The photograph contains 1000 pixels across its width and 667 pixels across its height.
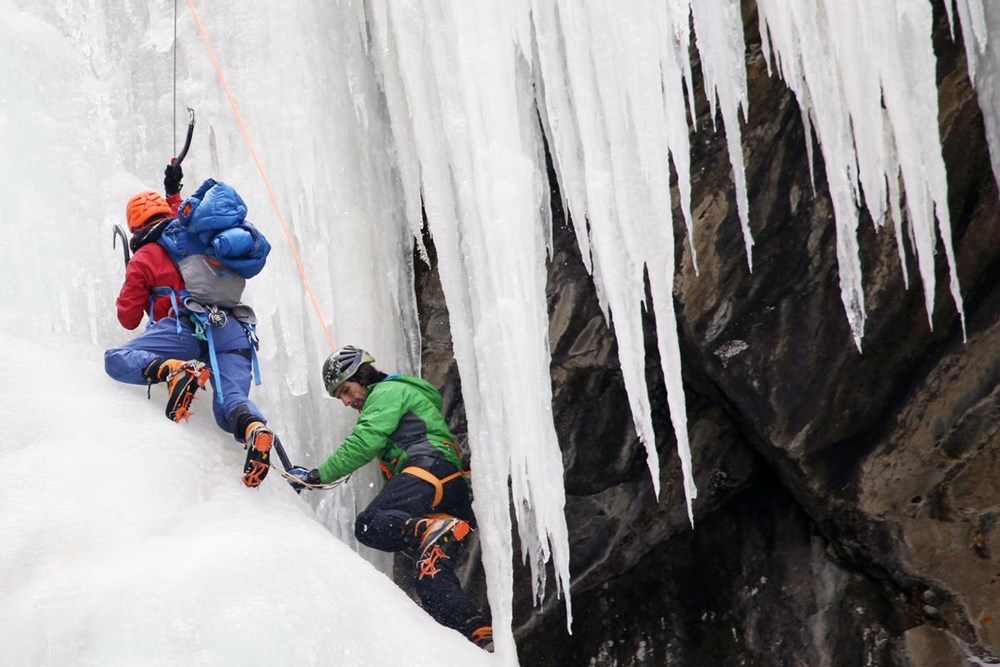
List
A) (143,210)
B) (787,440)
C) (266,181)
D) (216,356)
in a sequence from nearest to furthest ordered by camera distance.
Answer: (216,356) < (143,210) < (266,181) < (787,440)

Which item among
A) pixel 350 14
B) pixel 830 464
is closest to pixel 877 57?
pixel 830 464

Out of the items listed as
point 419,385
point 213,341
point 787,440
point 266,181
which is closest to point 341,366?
point 419,385

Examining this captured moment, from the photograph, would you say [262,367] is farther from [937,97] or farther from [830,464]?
[937,97]

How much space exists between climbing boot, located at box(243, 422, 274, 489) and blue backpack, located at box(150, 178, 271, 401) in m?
0.27

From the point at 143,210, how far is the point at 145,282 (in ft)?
0.98

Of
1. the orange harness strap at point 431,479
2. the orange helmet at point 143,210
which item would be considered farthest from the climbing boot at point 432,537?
the orange helmet at point 143,210

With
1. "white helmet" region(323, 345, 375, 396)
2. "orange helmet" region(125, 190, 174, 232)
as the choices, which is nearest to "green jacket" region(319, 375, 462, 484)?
"white helmet" region(323, 345, 375, 396)

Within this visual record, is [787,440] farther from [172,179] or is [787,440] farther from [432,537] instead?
[172,179]

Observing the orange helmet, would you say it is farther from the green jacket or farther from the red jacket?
the green jacket

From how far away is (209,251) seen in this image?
4.66 metres

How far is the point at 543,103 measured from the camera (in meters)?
5.62

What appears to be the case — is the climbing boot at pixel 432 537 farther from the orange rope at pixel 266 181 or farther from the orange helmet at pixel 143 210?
the orange helmet at pixel 143 210

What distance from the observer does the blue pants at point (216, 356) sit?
4473mm

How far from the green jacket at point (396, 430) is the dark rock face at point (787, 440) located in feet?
4.58
